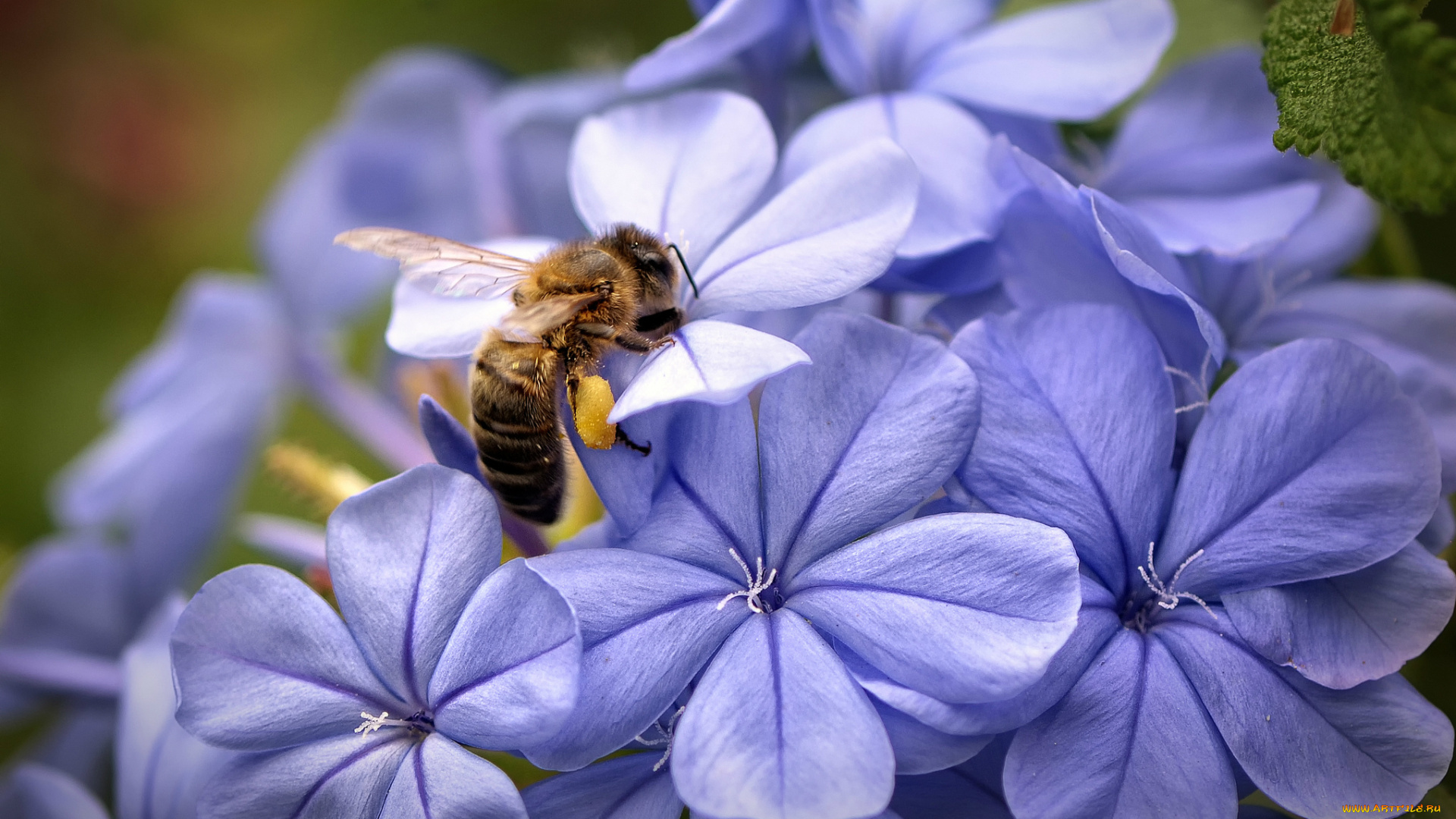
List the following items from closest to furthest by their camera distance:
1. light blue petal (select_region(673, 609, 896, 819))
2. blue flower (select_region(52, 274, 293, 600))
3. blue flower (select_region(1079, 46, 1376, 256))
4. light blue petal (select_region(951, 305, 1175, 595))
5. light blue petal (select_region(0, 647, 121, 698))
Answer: light blue petal (select_region(673, 609, 896, 819)) < light blue petal (select_region(951, 305, 1175, 595)) < blue flower (select_region(1079, 46, 1376, 256)) < light blue petal (select_region(0, 647, 121, 698)) < blue flower (select_region(52, 274, 293, 600))

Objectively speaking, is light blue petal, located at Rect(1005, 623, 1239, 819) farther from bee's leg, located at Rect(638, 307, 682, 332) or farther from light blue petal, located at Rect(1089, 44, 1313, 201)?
light blue petal, located at Rect(1089, 44, 1313, 201)

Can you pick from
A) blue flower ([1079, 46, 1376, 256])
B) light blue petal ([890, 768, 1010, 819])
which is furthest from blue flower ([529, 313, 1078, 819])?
blue flower ([1079, 46, 1376, 256])

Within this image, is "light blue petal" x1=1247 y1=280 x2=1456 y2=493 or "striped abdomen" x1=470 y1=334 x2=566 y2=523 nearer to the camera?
"striped abdomen" x1=470 y1=334 x2=566 y2=523

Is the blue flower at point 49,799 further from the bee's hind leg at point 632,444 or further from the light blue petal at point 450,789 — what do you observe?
the bee's hind leg at point 632,444

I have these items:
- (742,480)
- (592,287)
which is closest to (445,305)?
(592,287)

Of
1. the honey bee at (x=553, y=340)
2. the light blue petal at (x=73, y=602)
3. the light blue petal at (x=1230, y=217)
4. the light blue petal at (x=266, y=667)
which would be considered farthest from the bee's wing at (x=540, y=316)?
the light blue petal at (x=73, y=602)

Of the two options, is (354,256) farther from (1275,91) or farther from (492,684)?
(1275,91)
